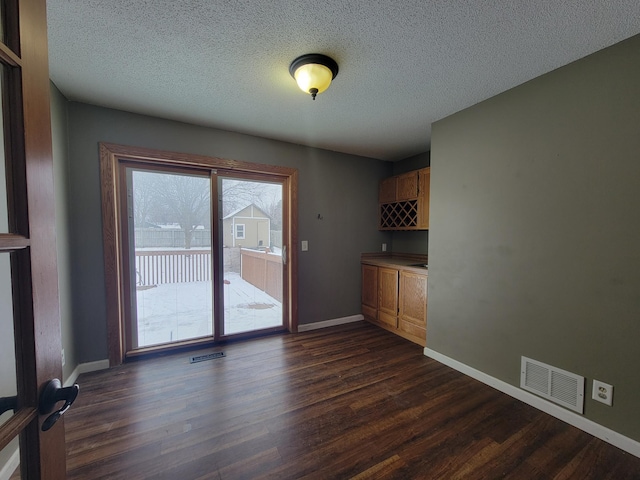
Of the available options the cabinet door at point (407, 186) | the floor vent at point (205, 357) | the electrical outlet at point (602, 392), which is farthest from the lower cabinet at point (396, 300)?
the floor vent at point (205, 357)

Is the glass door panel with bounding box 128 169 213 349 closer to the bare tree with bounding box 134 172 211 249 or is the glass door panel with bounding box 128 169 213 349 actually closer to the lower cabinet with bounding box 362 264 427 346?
the bare tree with bounding box 134 172 211 249

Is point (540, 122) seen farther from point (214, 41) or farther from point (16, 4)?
point (16, 4)

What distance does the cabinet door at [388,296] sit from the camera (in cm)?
339

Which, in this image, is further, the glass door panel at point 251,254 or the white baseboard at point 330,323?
the white baseboard at point 330,323

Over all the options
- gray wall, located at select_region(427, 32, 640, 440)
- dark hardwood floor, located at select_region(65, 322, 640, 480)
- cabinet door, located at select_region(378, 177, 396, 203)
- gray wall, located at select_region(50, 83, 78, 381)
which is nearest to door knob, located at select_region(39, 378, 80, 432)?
dark hardwood floor, located at select_region(65, 322, 640, 480)

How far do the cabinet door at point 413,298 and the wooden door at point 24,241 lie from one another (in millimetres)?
2989

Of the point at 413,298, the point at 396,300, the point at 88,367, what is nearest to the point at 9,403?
the point at 88,367

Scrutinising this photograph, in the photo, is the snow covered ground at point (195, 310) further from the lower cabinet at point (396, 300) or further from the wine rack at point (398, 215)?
the wine rack at point (398, 215)

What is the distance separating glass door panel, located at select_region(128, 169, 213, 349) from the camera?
270 centimetres

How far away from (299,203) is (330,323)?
1.74 meters

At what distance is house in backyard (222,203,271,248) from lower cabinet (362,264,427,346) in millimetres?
1587

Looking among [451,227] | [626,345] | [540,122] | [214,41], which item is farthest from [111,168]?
[626,345]

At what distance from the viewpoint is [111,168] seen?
96.7 inches

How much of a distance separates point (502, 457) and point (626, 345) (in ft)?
3.34
